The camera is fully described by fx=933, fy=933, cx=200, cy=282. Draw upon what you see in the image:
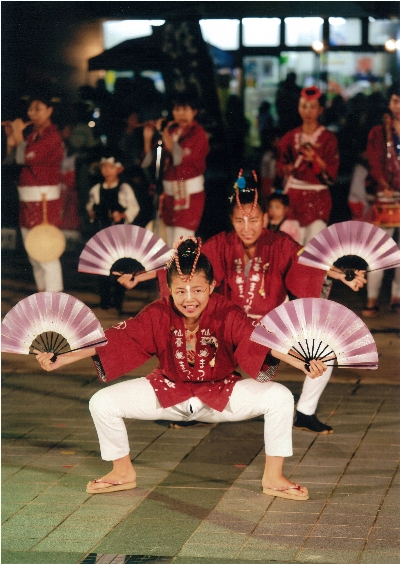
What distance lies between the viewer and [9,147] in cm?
890

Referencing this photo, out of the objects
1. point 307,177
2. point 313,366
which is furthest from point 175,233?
point 313,366

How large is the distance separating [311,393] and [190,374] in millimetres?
1124

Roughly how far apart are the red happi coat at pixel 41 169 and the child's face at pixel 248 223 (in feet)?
12.7

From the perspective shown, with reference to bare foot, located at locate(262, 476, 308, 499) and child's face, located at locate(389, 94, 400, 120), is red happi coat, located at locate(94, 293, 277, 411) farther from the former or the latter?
child's face, located at locate(389, 94, 400, 120)

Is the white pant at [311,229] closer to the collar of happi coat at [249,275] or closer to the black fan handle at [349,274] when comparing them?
Answer: the collar of happi coat at [249,275]

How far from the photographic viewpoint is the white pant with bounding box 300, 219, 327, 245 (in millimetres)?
A: 8445

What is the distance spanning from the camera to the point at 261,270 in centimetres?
522

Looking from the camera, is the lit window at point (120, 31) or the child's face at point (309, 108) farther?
the lit window at point (120, 31)

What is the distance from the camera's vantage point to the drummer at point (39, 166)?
28.3 ft

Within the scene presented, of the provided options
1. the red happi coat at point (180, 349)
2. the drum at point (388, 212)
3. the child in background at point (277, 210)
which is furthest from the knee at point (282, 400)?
the drum at point (388, 212)

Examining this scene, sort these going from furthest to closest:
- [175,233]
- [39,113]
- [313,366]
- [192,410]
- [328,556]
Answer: [175,233] < [39,113] < [192,410] < [313,366] < [328,556]

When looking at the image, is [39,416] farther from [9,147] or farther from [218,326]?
[9,147]

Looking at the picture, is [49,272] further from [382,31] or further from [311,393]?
[382,31]

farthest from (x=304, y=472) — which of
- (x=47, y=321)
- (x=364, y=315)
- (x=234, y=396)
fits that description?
(x=364, y=315)
